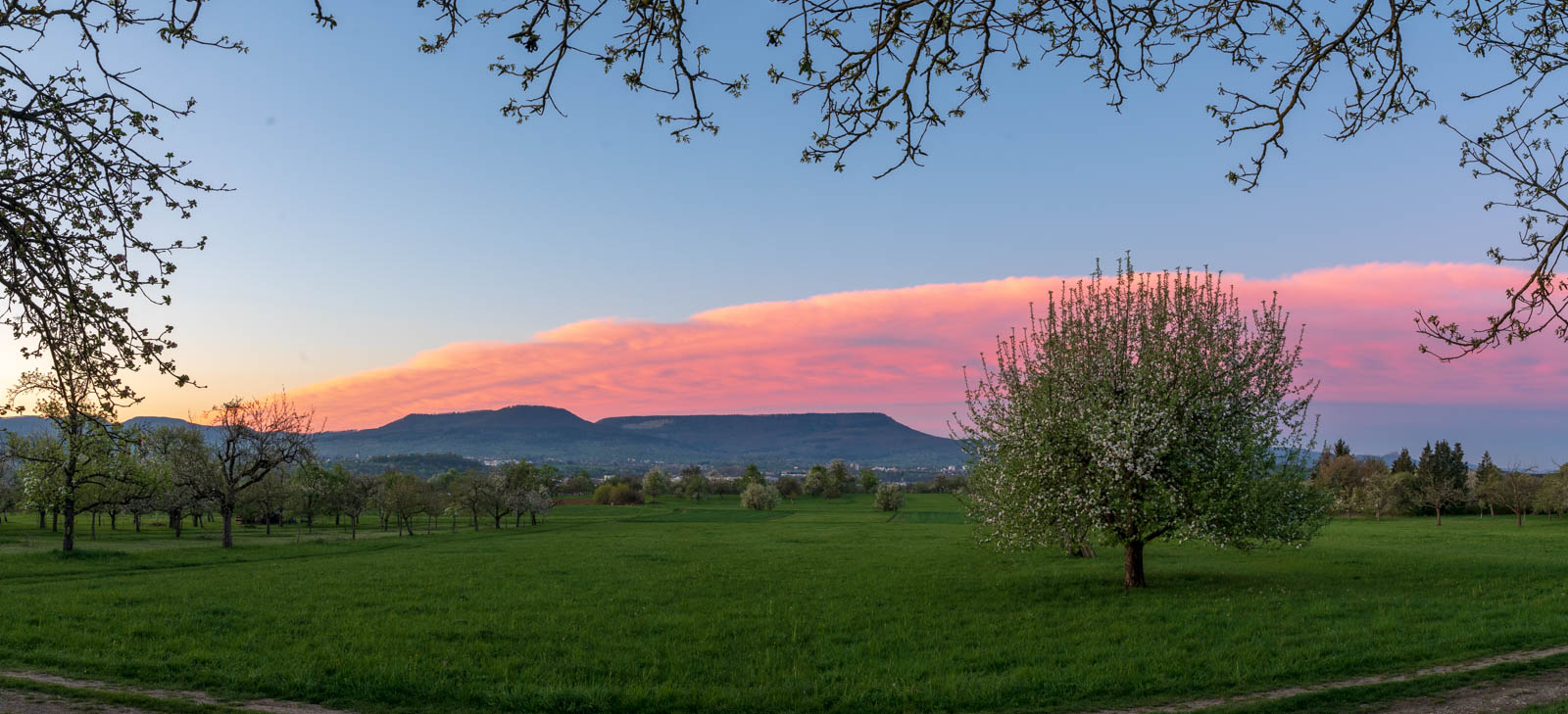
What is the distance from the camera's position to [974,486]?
31953mm

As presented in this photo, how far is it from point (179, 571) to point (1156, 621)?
1733 inches

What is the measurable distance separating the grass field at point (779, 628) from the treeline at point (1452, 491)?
55.4 metres

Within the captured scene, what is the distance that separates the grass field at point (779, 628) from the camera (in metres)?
16.1

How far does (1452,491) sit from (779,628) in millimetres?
104750

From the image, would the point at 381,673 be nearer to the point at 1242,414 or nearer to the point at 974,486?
the point at 974,486

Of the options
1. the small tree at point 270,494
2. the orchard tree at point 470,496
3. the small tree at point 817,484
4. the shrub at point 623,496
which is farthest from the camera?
the small tree at point 817,484

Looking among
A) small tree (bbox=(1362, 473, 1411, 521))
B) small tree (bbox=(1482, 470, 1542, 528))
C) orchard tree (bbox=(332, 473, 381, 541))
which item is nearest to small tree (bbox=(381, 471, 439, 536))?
orchard tree (bbox=(332, 473, 381, 541))

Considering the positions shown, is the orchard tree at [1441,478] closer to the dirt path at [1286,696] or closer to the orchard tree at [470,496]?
the dirt path at [1286,696]

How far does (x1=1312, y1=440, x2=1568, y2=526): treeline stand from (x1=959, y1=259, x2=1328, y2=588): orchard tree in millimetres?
62215

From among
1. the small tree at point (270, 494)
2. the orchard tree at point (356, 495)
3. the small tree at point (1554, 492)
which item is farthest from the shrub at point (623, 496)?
the small tree at point (1554, 492)

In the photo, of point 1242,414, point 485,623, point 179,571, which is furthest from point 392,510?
point 1242,414

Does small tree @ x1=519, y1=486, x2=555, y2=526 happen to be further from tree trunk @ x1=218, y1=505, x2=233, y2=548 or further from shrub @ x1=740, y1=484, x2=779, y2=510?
tree trunk @ x1=218, y1=505, x2=233, y2=548

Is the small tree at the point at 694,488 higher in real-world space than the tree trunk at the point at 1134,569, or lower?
lower

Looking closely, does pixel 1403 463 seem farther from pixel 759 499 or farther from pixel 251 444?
pixel 251 444
